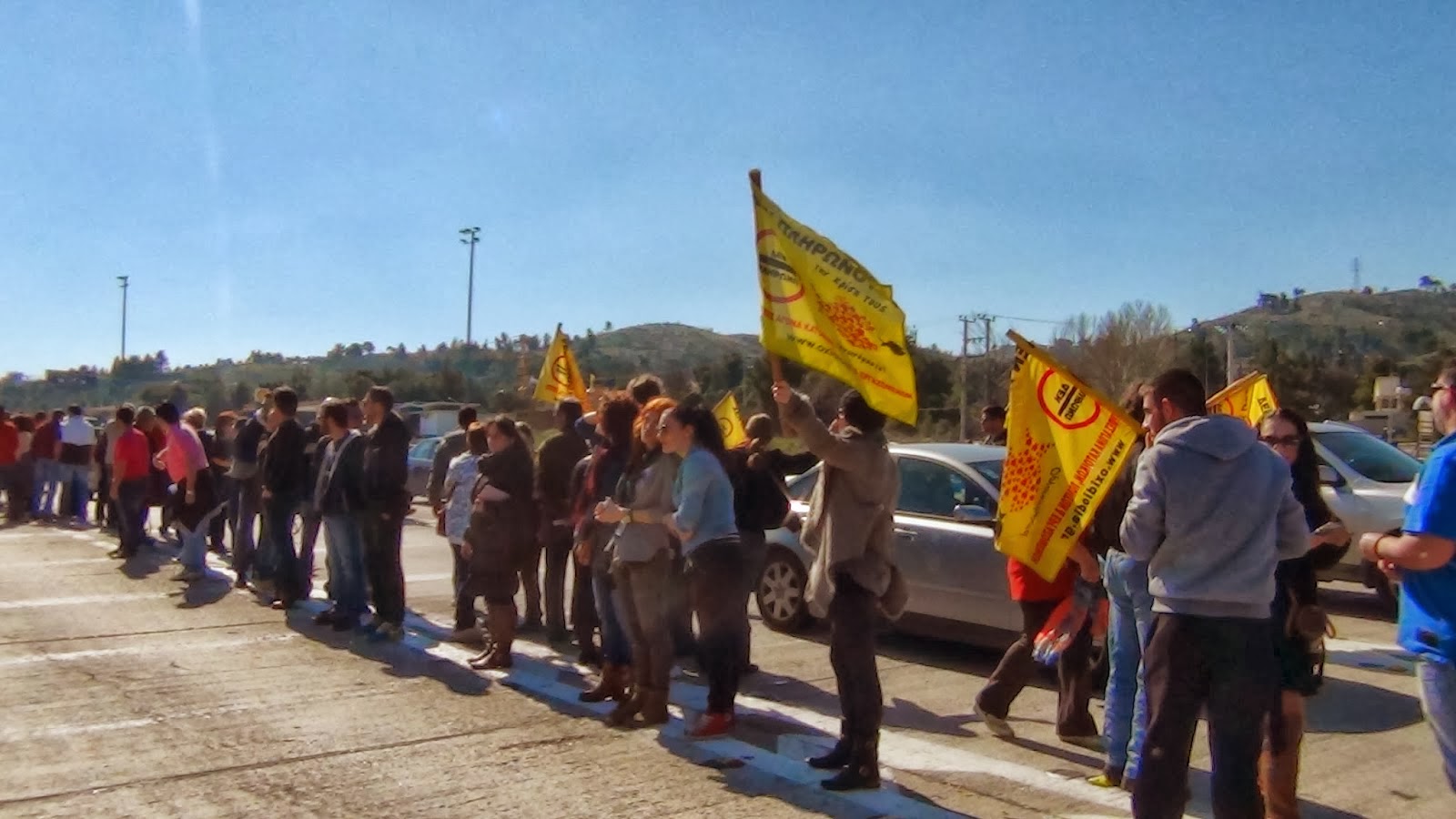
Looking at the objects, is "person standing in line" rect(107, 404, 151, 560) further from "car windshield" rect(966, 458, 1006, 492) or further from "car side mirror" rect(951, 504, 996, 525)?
"car side mirror" rect(951, 504, 996, 525)

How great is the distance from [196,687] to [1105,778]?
18.1 feet

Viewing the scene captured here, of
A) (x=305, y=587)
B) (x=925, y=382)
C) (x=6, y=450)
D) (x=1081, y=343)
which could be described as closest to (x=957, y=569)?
(x=305, y=587)

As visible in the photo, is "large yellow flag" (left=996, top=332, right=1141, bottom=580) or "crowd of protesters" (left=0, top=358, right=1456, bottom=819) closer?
"crowd of protesters" (left=0, top=358, right=1456, bottom=819)

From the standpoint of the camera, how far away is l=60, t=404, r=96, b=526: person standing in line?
1875 cm

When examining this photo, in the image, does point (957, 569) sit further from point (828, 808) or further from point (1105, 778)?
point (828, 808)

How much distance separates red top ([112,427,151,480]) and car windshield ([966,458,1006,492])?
31.9 feet

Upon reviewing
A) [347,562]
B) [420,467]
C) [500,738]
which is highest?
[420,467]

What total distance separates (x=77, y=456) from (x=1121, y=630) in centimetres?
1777

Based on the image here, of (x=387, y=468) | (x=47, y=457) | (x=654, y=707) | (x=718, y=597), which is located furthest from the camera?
(x=47, y=457)

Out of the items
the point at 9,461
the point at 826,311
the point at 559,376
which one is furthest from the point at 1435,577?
the point at 9,461

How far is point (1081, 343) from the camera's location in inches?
2468

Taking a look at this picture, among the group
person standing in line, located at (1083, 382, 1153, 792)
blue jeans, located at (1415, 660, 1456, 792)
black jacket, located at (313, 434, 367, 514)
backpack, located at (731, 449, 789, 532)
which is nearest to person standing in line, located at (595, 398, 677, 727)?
backpack, located at (731, 449, 789, 532)

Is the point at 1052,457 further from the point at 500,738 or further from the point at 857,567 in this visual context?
the point at 500,738

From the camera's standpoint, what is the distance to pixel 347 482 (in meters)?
9.35
